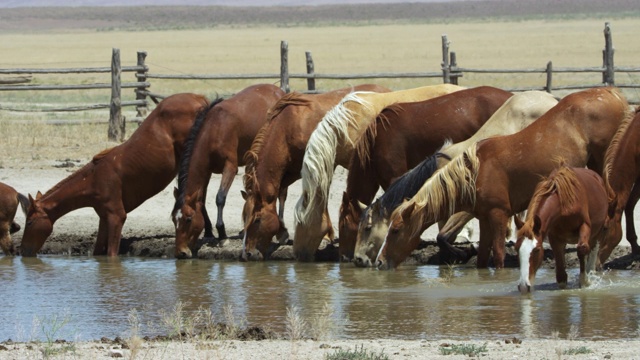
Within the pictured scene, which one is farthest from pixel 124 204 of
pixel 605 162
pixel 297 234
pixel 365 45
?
pixel 365 45

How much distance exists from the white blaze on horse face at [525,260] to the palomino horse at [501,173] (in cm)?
131

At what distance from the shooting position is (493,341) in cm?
709

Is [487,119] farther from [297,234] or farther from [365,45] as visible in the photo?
[365,45]

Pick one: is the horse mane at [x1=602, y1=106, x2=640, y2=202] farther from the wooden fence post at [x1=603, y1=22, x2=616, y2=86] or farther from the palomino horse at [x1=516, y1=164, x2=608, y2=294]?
the wooden fence post at [x1=603, y1=22, x2=616, y2=86]

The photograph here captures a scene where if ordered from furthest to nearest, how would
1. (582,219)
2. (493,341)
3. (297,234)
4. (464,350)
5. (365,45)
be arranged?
1. (365,45)
2. (297,234)
3. (582,219)
4. (493,341)
5. (464,350)

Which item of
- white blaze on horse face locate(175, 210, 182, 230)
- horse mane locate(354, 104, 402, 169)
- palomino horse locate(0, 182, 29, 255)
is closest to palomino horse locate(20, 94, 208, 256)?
palomino horse locate(0, 182, 29, 255)

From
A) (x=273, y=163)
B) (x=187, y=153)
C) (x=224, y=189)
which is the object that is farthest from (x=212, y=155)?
(x=273, y=163)

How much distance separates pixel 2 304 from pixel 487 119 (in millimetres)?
5060

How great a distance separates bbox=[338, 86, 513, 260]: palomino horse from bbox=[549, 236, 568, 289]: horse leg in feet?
7.87

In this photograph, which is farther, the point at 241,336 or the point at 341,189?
the point at 341,189

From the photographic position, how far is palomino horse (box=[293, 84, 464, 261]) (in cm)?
1109

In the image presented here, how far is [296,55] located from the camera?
6262 cm

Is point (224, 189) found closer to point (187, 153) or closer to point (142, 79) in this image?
point (187, 153)

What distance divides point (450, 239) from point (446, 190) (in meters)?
1.25
